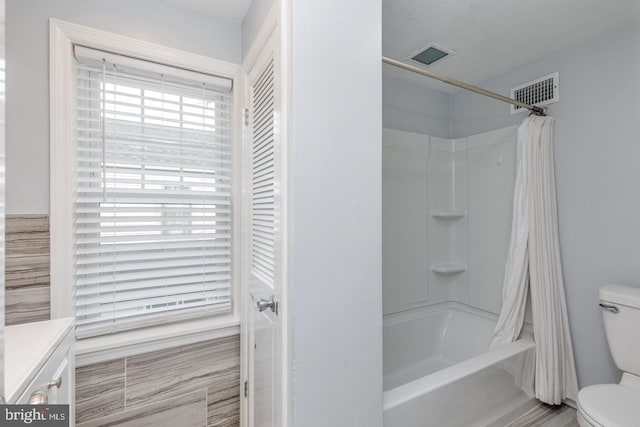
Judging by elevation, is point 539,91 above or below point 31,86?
above

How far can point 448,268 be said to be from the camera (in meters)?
2.53

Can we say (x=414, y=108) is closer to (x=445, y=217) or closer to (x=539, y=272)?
(x=445, y=217)

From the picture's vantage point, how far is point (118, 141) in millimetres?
1404

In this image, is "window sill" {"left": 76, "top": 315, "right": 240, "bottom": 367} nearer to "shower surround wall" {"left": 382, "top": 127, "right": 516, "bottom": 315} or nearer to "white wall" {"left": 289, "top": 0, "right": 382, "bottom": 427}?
"white wall" {"left": 289, "top": 0, "right": 382, "bottom": 427}

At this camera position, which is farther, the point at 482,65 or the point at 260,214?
the point at 482,65

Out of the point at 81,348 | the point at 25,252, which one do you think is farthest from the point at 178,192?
the point at 81,348

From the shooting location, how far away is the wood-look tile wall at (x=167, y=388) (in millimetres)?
1323

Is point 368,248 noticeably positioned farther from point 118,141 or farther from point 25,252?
point 25,252

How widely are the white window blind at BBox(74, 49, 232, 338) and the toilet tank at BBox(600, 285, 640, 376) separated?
81.0 inches

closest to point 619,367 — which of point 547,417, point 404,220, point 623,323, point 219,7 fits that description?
point 623,323

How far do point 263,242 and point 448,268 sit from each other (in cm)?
184

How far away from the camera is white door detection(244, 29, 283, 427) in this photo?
1.12m

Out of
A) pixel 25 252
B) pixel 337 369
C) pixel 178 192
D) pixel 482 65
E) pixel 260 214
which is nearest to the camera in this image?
pixel 337 369

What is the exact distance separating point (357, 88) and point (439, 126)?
73.1 inches
